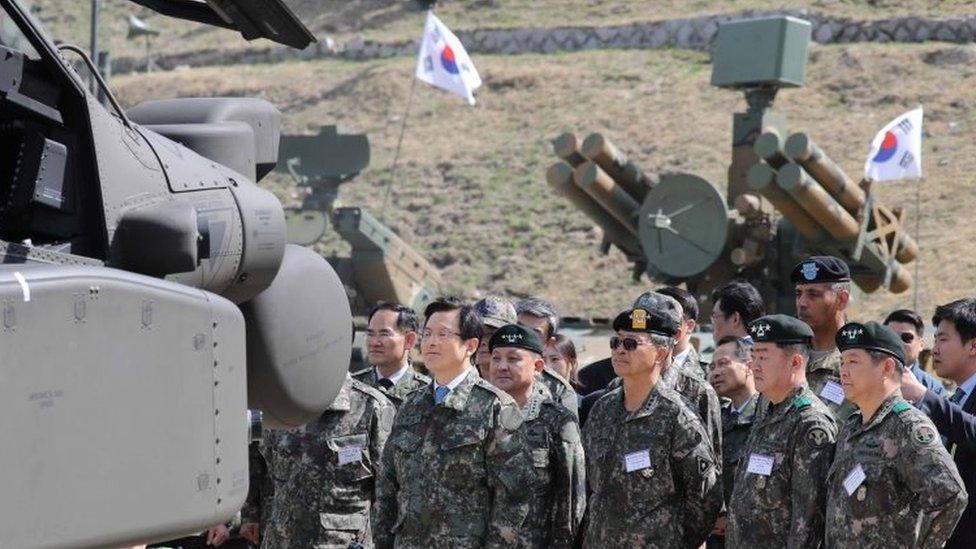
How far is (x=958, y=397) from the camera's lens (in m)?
7.75

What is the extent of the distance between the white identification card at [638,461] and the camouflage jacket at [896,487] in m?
1.00

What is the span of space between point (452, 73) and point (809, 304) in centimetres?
1387

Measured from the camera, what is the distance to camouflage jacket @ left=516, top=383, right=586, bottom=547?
23.9ft

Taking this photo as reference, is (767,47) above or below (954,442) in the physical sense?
above

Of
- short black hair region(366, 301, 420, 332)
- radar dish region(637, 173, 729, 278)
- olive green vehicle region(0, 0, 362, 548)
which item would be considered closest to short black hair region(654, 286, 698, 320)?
short black hair region(366, 301, 420, 332)

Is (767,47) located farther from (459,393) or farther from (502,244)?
(502,244)

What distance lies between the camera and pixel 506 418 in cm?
733

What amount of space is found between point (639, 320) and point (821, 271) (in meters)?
0.85

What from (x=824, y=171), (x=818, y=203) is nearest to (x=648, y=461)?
(x=818, y=203)

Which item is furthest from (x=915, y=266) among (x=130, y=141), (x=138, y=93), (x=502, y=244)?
(x=130, y=141)

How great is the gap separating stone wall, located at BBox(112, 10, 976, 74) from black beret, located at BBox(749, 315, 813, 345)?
28163 millimetres

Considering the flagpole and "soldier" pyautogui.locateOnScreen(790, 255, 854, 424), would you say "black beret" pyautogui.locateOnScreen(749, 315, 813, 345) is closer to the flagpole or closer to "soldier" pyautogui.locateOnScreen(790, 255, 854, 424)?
"soldier" pyautogui.locateOnScreen(790, 255, 854, 424)

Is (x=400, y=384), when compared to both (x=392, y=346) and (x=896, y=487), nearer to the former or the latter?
(x=392, y=346)

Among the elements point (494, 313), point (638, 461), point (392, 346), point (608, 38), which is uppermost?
point (608, 38)
